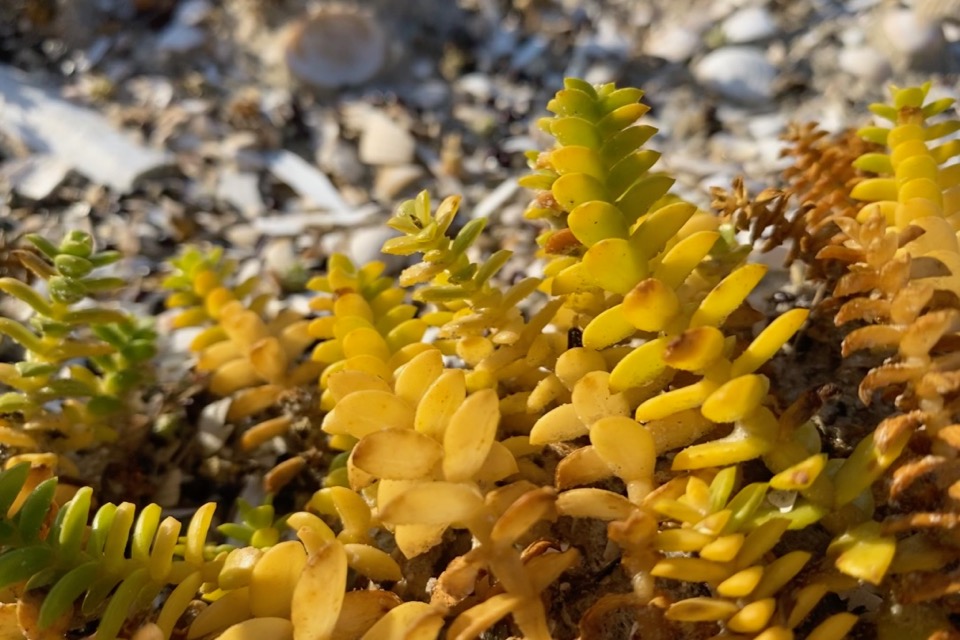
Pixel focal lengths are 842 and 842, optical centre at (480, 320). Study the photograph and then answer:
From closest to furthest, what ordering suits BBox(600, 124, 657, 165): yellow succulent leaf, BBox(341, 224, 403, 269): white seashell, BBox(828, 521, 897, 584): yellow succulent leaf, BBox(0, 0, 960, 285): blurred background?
1. BBox(828, 521, 897, 584): yellow succulent leaf
2. BBox(600, 124, 657, 165): yellow succulent leaf
3. BBox(341, 224, 403, 269): white seashell
4. BBox(0, 0, 960, 285): blurred background

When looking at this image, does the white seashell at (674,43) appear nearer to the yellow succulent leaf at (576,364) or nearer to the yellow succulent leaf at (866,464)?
the yellow succulent leaf at (576,364)

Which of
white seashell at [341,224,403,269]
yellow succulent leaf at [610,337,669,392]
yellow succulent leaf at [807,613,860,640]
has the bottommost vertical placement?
yellow succulent leaf at [807,613,860,640]

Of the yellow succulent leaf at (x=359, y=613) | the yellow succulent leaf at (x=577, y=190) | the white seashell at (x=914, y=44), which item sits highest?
the white seashell at (x=914, y=44)

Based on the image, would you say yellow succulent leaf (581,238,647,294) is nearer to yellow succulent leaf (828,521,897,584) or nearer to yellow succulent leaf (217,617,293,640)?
yellow succulent leaf (828,521,897,584)

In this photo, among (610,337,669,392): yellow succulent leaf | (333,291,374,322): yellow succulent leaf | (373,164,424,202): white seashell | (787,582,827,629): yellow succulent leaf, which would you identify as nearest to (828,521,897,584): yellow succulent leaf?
(787,582,827,629): yellow succulent leaf

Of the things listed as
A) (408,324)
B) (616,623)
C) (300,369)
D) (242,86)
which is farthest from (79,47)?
(616,623)

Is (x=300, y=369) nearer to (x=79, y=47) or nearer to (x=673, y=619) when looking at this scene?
(x=673, y=619)

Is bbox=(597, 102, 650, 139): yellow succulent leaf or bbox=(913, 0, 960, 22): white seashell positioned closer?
bbox=(597, 102, 650, 139): yellow succulent leaf

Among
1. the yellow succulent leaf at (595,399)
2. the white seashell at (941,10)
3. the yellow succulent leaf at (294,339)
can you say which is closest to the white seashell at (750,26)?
the white seashell at (941,10)
